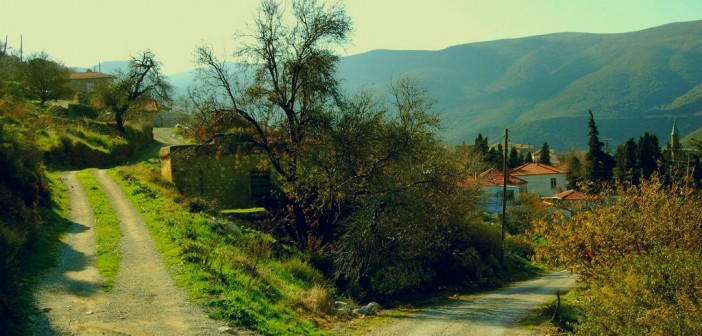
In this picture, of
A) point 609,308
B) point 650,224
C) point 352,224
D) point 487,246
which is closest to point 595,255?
point 650,224

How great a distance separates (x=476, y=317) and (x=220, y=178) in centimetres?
1549

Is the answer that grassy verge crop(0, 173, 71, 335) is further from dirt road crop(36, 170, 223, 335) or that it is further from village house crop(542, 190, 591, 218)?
village house crop(542, 190, 591, 218)

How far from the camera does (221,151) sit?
25.4 m

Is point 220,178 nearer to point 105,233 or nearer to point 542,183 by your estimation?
point 105,233

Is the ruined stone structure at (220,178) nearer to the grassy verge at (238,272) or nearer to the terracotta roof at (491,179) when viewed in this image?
the grassy verge at (238,272)

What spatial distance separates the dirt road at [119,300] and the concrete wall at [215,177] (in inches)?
441

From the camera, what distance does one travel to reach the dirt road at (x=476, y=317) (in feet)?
56.7

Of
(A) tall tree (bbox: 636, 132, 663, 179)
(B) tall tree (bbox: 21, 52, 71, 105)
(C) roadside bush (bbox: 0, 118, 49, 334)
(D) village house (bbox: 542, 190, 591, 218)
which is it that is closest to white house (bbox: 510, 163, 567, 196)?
(A) tall tree (bbox: 636, 132, 663, 179)

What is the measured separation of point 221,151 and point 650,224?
52.0ft

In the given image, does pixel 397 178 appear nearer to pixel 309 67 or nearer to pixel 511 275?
pixel 309 67

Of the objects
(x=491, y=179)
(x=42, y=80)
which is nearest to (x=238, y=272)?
(x=491, y=179)

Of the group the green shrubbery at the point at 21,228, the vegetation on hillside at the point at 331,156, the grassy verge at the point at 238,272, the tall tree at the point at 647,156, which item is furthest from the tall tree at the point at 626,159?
the green shrubbery at the point at 21,228

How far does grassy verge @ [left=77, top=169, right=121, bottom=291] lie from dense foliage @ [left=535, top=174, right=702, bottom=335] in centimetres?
1158

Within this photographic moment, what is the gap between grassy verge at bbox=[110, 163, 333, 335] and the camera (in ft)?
47.7
